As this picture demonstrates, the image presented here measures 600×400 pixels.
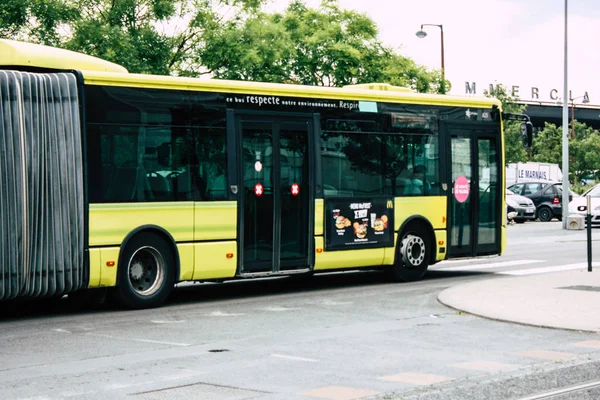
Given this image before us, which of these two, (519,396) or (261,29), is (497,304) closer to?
A: (519,396)

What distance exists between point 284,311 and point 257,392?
17.0 feet

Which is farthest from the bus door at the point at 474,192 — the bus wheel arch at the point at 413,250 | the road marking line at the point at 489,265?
the road marking line at the point at 489,265

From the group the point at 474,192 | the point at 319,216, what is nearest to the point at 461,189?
the point at 474,192

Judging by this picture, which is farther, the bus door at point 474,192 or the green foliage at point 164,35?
the green foliage at point 164,35

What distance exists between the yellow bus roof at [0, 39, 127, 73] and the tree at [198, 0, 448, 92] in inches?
756

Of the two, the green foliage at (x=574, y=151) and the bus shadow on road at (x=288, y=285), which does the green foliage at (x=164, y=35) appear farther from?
the green foliage at (x=574, y=151)

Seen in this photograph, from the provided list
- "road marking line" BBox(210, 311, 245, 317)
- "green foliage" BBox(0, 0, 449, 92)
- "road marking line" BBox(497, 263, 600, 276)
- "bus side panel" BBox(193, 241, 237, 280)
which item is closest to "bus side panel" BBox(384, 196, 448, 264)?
"road marking line" BBox(497, 263, 600, 276)

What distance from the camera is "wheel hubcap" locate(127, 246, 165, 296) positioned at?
42.2 ft

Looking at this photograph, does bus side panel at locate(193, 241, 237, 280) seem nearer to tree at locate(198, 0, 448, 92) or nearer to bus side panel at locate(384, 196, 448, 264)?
bus side panel at locate(384, 196, 448, 264)

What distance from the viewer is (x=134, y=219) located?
12641 millimetres

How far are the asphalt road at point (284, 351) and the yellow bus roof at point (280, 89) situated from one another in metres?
2.78

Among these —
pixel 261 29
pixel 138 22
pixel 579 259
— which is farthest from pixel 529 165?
pixel 579 259

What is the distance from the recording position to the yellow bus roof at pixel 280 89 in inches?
498

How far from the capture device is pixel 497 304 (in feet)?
41.1
